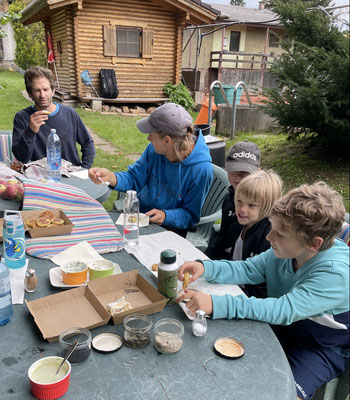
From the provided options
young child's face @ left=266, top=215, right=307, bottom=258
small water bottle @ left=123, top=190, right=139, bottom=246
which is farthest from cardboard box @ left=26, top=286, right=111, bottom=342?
young child's face @ left=266, top=215, right=307, bottom=258

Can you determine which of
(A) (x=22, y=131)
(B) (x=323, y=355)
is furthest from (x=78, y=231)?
(A) (x=22, y=131)

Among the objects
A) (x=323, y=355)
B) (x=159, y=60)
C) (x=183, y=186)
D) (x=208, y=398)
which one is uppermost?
(x=159, y=60)

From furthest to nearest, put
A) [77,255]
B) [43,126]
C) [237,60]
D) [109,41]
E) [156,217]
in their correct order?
[237,60] → [109,41] → [43,126] → [156,217] → [77,255]

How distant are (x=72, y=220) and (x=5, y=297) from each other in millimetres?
972

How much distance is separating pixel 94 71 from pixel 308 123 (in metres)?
9.09

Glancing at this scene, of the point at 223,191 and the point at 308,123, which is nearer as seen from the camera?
the point at 223,191

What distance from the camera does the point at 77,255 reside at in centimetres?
181

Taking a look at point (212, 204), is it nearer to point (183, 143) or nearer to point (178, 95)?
point (183, 143)

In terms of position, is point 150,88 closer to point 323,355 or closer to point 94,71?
point 94,71

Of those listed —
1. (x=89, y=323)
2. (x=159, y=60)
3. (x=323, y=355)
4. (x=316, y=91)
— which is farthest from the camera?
(x=159, y=60)

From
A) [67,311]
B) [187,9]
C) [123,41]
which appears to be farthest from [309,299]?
[123,41]

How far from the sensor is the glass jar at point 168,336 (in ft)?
3.93

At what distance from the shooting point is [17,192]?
2.52m

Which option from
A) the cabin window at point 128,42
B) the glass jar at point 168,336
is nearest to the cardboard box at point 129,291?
the glass jar at point 168,336
